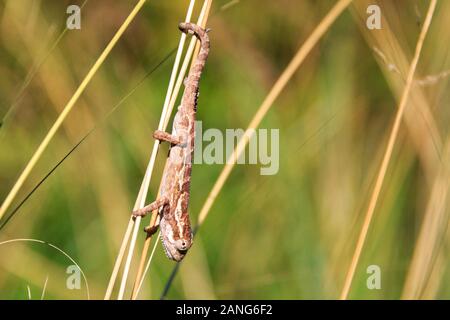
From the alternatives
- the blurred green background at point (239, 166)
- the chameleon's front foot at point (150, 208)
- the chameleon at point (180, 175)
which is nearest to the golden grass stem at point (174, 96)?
the chameleon's front foot at point (150, 208)

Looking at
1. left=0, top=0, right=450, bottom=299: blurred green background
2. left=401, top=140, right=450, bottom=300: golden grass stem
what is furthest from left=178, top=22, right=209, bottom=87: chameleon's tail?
left=401, top=140, right=450, bottom=300: golden grass stem

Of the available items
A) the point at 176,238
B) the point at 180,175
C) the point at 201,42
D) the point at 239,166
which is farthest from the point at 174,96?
the point at 239,166

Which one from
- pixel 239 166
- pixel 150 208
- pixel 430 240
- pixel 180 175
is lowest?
pixel 430 240

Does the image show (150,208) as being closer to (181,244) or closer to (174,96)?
(181,244)

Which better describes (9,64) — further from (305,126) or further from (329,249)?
(329,249)

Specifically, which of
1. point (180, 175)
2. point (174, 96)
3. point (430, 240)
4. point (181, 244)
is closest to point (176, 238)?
point (181, 244)

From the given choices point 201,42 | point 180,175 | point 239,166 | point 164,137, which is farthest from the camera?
point 239,166

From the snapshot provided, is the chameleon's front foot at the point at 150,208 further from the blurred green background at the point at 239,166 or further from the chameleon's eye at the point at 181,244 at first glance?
the blurred green background at the point at 239,166

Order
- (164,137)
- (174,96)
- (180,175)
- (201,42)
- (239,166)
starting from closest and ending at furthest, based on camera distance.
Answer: (174,96), (164,137), (201,42), (180,175), (239,166)

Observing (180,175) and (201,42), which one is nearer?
(201,42)

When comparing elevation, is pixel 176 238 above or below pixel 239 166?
below
